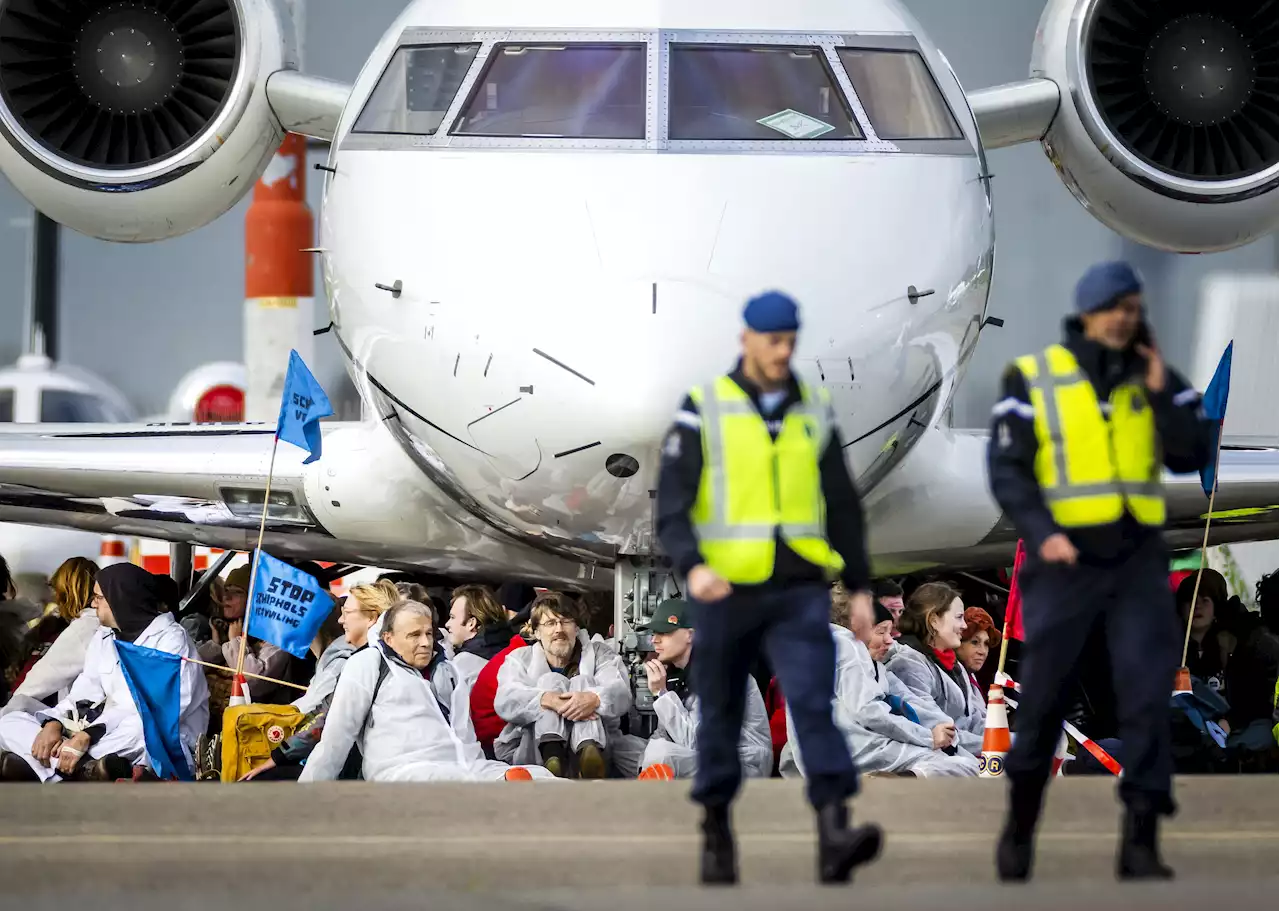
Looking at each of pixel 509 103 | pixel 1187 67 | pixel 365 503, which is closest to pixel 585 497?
pixel 509 103

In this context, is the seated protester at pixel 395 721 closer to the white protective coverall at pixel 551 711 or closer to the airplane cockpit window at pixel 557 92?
the white protective coverall at pixel 551 711

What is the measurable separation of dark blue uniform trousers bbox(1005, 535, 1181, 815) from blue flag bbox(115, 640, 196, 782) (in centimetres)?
569

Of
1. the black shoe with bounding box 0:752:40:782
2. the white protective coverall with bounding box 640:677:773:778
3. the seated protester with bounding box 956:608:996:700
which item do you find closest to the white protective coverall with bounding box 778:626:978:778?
the white protective coverall with bounding box 640:677:773:778

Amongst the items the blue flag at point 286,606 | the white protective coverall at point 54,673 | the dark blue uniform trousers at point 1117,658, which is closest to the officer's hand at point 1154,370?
the dark blue uniform trousers at point 1117,658

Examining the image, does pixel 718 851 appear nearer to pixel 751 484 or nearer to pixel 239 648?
pixel 751 484

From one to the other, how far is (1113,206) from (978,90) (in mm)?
1155

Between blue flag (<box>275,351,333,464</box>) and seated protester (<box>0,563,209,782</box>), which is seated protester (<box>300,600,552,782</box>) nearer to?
seated protester (<box>0,563,209,782</box>)

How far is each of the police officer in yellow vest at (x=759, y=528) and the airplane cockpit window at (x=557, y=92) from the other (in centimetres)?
386

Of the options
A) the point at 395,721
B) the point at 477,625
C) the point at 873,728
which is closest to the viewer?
the point at 395,721

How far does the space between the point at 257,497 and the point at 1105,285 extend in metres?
7.81

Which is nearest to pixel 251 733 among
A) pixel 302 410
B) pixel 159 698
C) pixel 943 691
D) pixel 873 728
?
pixel 159 698

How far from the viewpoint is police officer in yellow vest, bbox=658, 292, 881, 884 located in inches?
208

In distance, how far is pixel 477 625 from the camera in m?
11.6

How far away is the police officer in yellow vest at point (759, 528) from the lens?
17.4ft
